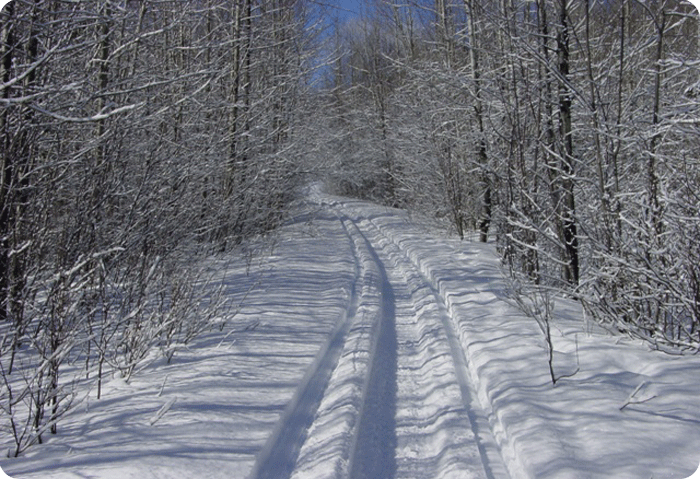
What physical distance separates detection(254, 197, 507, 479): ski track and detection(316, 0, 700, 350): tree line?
5.47 ft

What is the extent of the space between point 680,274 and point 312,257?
8.40 meters

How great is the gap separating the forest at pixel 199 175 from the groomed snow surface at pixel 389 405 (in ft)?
1.30

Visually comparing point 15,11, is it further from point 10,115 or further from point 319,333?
point 319,333

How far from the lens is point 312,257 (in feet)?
Answer: 40.3

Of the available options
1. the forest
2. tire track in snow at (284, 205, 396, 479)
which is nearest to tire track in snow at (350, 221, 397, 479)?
tire track in snow at (284, 205, 396, 479)

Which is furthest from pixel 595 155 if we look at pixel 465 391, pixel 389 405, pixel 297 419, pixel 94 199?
pixel 94 199

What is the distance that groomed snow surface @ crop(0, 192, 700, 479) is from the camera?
136 inches

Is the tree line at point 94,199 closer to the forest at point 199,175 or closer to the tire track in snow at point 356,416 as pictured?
the forest at point 199,175

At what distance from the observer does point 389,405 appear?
4715 millimetres

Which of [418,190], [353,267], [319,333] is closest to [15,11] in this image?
[319,333]

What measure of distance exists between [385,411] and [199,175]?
5902 mm

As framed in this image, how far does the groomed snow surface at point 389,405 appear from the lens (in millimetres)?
3463

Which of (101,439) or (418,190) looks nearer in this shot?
(101,439)

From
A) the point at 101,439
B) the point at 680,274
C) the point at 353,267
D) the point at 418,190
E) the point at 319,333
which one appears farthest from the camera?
the point at 418,190
